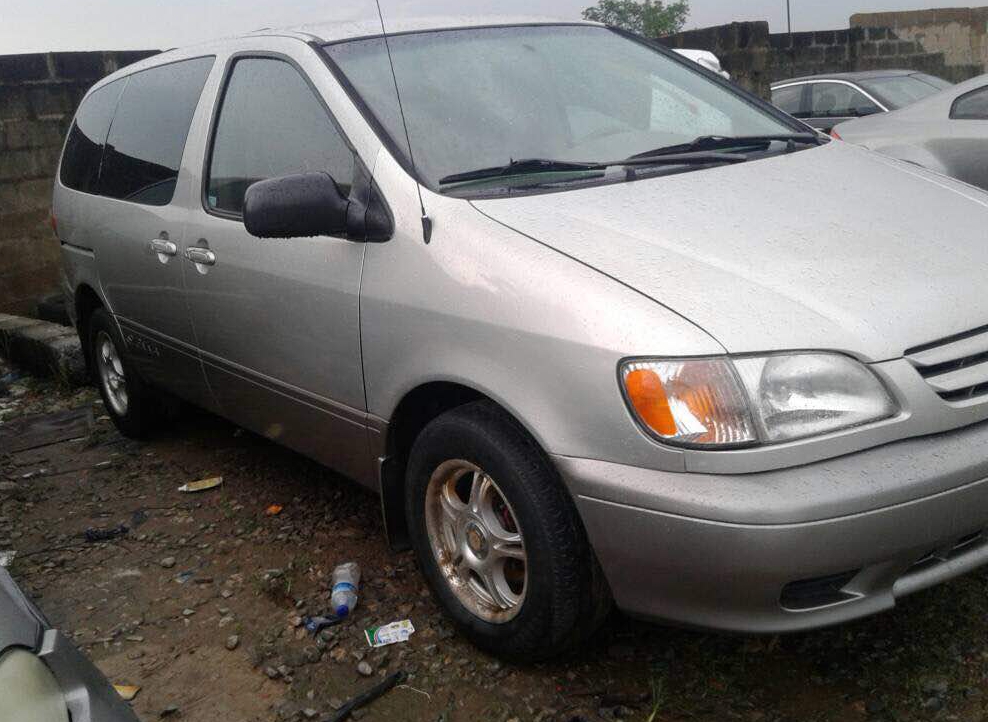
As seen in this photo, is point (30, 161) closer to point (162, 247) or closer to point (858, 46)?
point (162, 247)

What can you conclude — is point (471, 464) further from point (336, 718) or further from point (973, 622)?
point (973, 622)

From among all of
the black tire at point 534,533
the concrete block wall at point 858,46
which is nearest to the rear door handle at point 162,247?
the black tire at point 534,533

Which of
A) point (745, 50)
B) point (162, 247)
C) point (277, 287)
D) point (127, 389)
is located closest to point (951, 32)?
point (745, 50)

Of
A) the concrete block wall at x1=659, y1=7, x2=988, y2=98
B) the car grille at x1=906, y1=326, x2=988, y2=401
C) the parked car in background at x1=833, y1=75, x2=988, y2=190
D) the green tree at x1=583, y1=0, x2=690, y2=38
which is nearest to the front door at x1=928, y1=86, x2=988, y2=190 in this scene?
the parked car in background at x1=833, y1=75, x2=988, y2=190

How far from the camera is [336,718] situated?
9.02 feet

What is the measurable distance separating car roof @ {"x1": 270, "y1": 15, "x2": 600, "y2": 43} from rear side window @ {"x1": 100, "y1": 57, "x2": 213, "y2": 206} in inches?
20.6

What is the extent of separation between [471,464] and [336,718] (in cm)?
75

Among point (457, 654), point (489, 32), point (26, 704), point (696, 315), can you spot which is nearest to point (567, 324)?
point (696, 315)

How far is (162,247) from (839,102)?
8.48 m

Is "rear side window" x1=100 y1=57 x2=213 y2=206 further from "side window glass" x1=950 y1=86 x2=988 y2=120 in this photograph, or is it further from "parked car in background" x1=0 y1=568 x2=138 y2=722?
"side window glass" x1=950 y1=86 x2=988 y2=120

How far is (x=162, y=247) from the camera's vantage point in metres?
4.02

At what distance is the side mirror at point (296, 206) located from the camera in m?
2.91

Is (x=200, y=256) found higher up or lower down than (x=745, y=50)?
lower down

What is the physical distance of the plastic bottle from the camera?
326 centimetres
